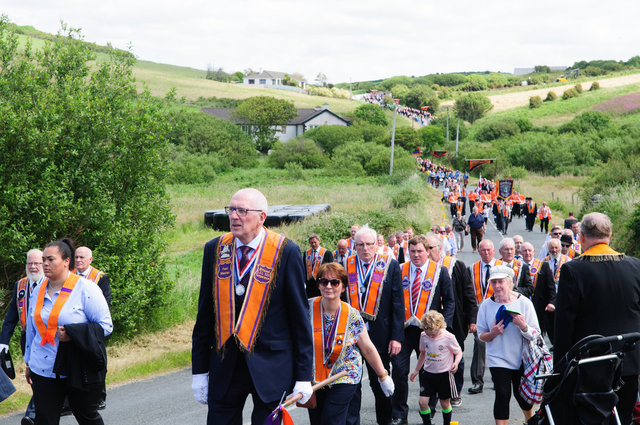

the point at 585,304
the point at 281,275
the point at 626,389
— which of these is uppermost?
the point at 281,275

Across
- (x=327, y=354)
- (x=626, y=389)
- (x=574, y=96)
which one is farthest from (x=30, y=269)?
(x=574, y=96)

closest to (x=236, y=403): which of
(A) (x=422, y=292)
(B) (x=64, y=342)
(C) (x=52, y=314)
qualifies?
(B) (x=64, y=342)

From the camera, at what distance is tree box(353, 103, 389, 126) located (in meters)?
118

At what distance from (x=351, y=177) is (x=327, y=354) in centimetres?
6143

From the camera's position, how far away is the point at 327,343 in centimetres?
569

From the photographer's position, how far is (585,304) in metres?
5.25

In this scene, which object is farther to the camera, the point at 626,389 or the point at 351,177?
the point at 351,177

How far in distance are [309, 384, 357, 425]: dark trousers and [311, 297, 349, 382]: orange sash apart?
134 millimetres

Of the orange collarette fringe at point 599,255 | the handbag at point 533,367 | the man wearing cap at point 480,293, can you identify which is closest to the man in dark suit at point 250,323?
the orange collarette fringe at point 599,255

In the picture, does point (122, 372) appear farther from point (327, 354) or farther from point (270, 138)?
point (270, 138)

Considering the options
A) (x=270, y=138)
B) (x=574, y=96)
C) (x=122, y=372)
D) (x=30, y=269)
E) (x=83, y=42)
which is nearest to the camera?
(x=30, y=269)

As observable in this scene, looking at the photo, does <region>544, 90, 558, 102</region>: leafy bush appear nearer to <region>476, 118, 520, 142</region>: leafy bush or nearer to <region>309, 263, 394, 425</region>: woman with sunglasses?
<region>476, 118, 520, 142</region>: leafy bush

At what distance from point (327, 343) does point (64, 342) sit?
2.09m

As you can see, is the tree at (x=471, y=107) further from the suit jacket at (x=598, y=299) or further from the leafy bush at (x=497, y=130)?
the suit jacket at (x=598, y=299)
